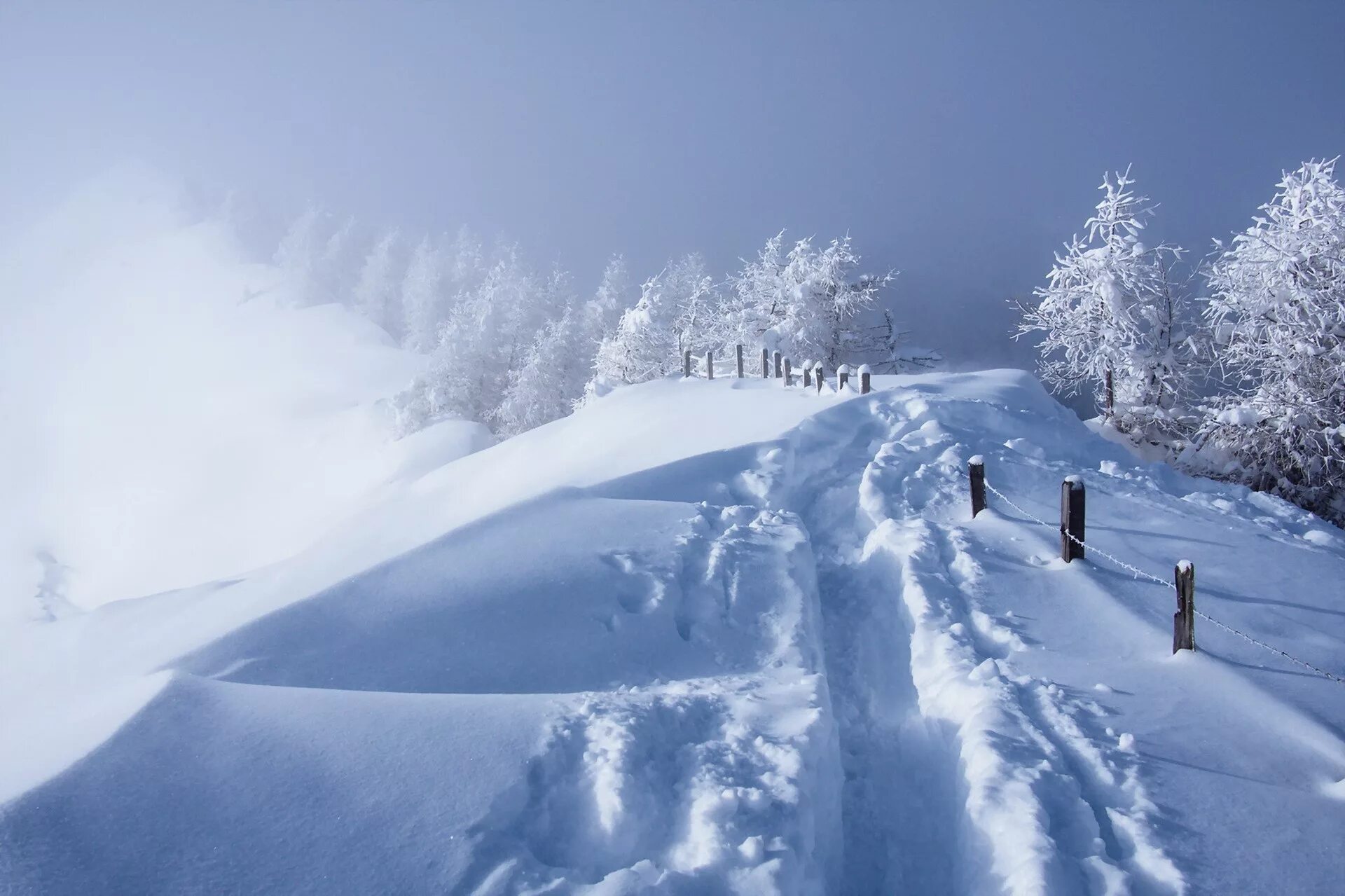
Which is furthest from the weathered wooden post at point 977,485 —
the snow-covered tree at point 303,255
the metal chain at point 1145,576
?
the snow-covered tree at point 303,255

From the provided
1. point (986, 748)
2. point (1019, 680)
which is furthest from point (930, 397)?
point (986, 748)

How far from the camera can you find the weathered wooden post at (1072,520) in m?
8.17

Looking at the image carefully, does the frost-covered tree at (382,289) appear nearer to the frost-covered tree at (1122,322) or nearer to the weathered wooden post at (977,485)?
the frost-covered tree at (1122,322)

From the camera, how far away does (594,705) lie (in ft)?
18.4

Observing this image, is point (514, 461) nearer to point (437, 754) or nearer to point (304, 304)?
point (437, 754)

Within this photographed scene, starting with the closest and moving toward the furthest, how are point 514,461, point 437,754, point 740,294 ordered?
point 437,754 → point 514,461 → point 740,294

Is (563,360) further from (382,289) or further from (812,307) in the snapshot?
(382,289)

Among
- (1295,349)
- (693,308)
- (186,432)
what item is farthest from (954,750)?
(186,432)

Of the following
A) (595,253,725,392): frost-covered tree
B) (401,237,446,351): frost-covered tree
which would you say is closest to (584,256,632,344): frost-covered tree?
(595,253,725,392): frost-covered tree

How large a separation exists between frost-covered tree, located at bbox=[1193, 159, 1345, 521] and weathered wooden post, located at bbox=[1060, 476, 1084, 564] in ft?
45.7

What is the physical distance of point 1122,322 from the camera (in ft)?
78.9

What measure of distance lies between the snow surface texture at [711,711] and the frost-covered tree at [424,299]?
156ft

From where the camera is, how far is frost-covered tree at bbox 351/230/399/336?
65.2 metres

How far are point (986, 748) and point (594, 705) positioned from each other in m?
2.95
